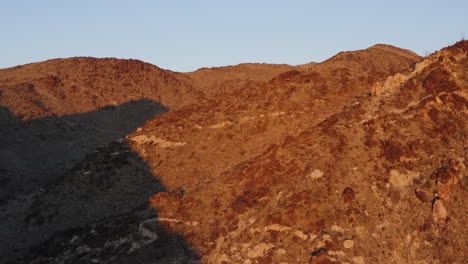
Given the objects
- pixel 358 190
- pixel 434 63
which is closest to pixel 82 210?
pixel 358 190

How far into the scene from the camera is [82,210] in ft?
78.7

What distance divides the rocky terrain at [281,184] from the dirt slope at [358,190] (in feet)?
0.16

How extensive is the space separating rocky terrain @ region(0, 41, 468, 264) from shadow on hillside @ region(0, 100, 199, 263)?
8cm

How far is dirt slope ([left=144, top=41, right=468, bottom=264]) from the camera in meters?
15.6

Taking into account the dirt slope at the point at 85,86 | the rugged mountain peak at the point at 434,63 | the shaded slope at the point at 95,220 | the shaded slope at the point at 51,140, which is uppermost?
the dirt slope at the point at 85,86

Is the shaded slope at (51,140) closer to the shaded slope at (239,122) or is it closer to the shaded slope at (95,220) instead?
the shaded slope at (95,220)

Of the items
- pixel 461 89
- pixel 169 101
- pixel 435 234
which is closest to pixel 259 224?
pixel 435 234

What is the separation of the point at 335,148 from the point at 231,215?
16.7 feet

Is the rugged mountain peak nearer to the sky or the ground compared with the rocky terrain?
nearer to the sky

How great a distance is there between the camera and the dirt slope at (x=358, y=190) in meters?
15.6

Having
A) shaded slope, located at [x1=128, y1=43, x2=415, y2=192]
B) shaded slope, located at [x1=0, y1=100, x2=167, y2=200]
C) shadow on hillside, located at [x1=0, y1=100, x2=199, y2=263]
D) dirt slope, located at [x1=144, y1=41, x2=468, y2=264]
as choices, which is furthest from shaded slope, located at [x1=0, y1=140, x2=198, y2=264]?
shaded slope, located at [x1=0, y1=100, x2=167, y2=200]

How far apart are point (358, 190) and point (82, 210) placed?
554 inches

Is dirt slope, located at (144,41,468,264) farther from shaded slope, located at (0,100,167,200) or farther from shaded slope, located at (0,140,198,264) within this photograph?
shaded slope, located at (0,100,167,200)

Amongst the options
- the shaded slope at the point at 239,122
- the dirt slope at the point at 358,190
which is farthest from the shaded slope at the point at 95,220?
the shaded slope at the point at 239,122
